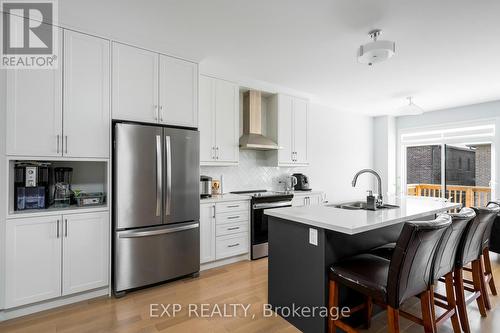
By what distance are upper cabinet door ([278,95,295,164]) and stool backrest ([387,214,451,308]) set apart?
9.32ft

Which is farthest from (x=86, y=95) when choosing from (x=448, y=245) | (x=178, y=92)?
(x=448, y=245)

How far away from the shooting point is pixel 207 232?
3.27 metres

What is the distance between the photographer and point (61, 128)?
237 centimetres

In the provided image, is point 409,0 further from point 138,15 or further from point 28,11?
point 28,11

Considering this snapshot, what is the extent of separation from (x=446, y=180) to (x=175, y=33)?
19.9 feet

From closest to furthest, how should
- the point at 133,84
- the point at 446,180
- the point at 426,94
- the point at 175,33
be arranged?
the point at 175,33 → the point at 133,84 → the point at 426,94 → the point at 446,180

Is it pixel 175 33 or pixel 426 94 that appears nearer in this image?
pixel 175 33

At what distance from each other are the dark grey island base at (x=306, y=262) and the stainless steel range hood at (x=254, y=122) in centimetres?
189

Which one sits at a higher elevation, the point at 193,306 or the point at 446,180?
the point at 446,180

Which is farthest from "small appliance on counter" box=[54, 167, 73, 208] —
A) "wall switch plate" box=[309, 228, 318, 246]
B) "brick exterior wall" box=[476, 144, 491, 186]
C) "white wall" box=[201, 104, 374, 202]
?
"brick exterior wall" box=[476, 144, 491, 186]

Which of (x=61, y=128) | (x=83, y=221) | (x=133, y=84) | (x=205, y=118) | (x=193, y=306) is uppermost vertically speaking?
(x=133, y=84)

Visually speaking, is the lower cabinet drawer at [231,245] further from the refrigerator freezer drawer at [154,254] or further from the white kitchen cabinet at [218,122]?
the white kitchen cabinet at [218,122]

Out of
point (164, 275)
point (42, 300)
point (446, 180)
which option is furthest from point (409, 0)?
point (446, 180)

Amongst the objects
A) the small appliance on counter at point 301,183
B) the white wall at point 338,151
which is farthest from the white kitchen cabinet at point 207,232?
the white wall at point 338,151
